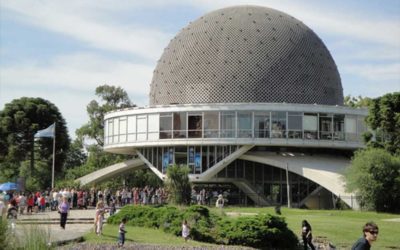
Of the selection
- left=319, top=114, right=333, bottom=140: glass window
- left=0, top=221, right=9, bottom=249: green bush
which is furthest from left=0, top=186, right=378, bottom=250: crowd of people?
left=0, top=221, right=9, bottom=249: green bush

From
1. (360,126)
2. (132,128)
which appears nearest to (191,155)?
(132,128)

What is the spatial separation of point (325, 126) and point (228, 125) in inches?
241

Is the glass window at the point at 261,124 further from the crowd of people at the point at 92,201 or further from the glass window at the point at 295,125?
the crowd of people at the point at 92,201

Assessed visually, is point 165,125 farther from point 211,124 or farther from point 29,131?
point 29,131

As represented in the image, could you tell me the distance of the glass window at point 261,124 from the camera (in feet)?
135

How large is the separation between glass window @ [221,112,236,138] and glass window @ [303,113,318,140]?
442 cm

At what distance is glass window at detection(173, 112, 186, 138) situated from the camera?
41.8m

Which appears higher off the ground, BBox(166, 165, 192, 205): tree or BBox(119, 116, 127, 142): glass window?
BBox(119, 116, 127, 142): glass window

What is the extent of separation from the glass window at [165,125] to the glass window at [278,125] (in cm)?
645

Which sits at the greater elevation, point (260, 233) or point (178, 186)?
point (178, 186)

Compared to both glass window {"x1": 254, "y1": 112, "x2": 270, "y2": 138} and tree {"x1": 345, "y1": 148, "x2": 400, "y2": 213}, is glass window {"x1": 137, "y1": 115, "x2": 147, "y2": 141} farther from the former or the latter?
tree {"x1": 345, "y1": 148, "x2": 400, "y2": 213}

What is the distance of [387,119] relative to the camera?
34438mm

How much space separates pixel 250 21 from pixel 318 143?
11446 millimetres

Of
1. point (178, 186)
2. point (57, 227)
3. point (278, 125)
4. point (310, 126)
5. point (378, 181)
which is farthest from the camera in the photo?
point (310, 126)
